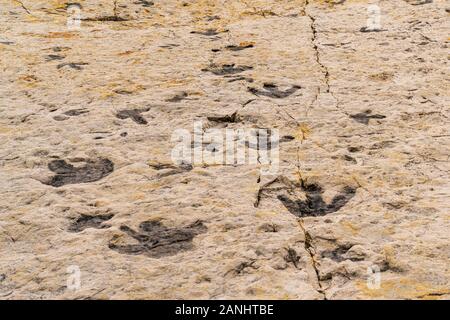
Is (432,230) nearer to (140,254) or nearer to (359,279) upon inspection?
(359,279)

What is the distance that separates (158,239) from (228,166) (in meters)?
0.57

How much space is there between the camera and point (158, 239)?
8.11 ft

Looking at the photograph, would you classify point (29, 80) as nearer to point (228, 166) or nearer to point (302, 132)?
point (228, 166)

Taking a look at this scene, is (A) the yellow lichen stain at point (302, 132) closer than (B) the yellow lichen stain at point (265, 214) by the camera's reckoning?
No

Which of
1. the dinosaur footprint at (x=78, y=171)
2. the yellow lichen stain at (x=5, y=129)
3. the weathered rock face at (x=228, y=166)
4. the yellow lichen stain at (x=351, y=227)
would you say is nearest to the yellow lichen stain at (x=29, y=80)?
the weathered rock face at (x=228, y=166)

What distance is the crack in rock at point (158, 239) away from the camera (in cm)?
241

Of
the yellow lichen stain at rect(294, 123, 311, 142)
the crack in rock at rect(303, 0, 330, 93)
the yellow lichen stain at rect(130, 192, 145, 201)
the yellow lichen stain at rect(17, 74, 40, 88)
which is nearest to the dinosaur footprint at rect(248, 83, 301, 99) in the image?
the crack in rock at rect(303, 0, 330, 93)

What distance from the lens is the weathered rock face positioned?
7.48 ft

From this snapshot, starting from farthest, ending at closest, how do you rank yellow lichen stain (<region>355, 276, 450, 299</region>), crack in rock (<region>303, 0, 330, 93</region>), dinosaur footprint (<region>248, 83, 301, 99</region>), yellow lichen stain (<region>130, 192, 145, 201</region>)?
crack in rock (<region>303, 0, 330, 93</region>), dinosaur footprint (<region>248, 83, 301, 99</region>), yellow lichen stain (<region>130, 192, 145, 201</region>), yellow lichen stain (<region>355, 276, 450, 299</region>)

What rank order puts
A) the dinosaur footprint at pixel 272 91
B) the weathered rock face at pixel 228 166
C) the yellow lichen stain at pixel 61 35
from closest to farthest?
the weathered rock face at pixel 228 166 < the dinosaur footprint at pixel 272 91 < the yellow lichen stain at pixel 61 35

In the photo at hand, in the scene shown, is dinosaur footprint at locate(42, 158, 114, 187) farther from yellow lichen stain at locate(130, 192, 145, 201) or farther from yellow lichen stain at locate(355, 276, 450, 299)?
yellow lichen stain at locate(355, 276, 450, 299)

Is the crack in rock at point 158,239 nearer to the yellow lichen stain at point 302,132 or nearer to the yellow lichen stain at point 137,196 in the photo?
the yellow lichen stain at point 137,196

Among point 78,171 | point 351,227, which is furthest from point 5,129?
point 351,227
